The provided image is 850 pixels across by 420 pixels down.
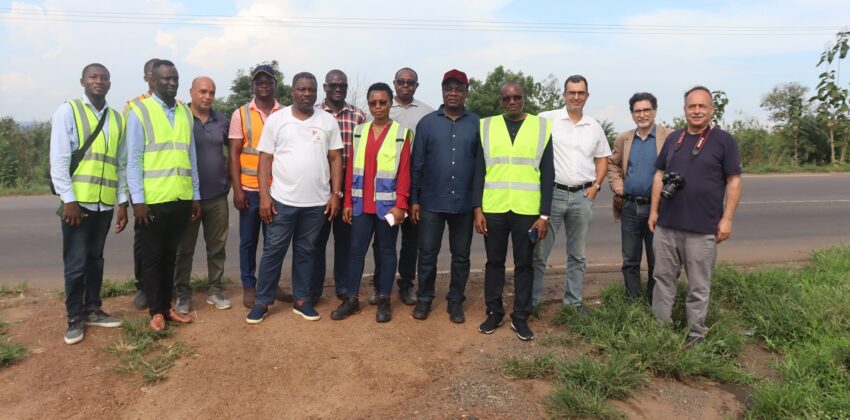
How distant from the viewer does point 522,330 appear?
4223mm

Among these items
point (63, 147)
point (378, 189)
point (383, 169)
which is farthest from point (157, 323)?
point (383, 169)

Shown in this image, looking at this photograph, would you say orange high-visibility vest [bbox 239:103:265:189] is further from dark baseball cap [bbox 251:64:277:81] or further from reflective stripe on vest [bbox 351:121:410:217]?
reflective stripe on vest [bbox 351:121:410:217]

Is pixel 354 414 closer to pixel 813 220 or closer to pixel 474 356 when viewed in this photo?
pixel 474 356

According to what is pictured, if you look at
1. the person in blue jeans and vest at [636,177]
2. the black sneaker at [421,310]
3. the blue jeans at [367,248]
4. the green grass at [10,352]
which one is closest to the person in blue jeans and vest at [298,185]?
the blue jeans at [367,248]

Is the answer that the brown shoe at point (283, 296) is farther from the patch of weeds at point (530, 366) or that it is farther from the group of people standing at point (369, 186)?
the patch of weeds at point (530, 366)

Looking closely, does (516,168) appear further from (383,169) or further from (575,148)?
(383,169)

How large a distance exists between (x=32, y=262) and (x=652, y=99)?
7.35 meters

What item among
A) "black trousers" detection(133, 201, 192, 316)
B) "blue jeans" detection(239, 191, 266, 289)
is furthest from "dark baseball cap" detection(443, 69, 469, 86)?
"black trousers" detection(133, 201, 192, 316)

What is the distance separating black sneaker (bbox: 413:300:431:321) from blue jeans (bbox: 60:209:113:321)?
2.49m

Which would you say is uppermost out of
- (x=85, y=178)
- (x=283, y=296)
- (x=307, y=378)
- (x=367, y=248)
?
(x=85, y=178)

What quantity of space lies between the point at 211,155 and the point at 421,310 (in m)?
2.19

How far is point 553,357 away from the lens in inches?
147

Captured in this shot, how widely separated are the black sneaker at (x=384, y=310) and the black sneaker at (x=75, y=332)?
7.24ft

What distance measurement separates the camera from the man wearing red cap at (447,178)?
429 cm
